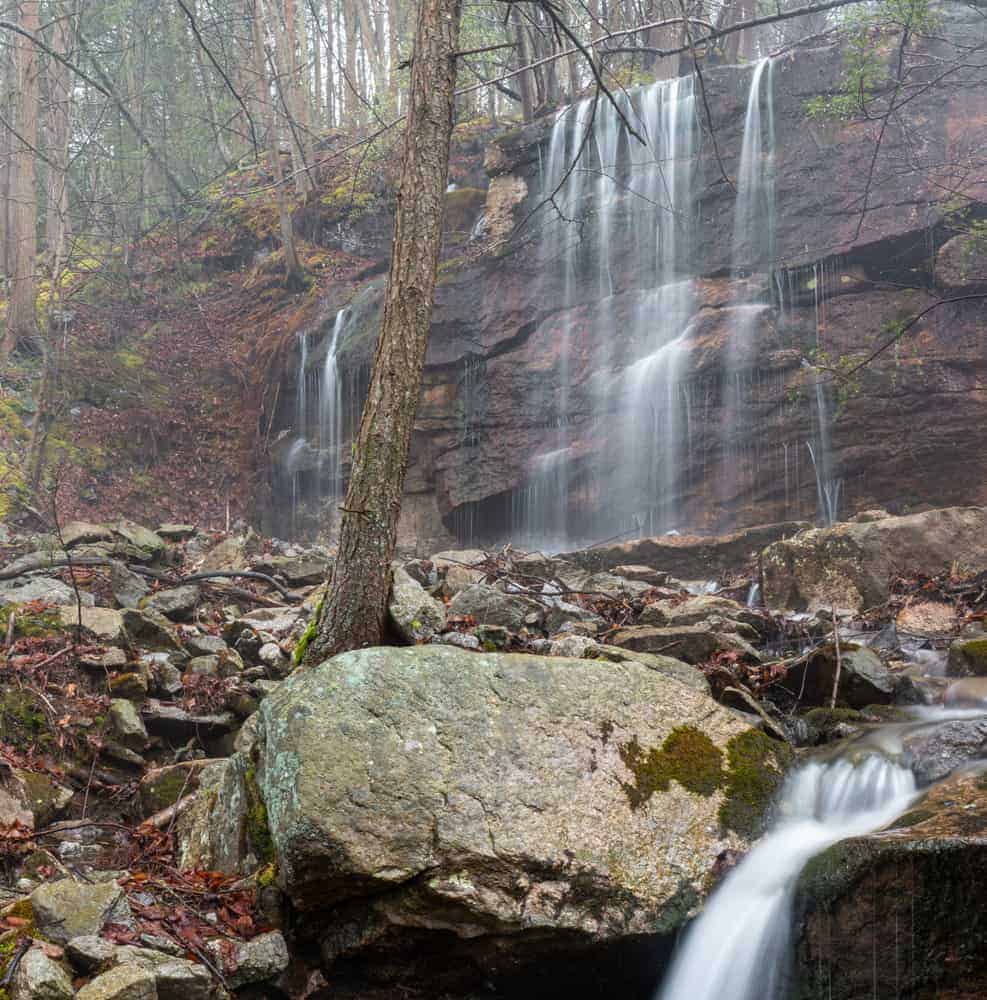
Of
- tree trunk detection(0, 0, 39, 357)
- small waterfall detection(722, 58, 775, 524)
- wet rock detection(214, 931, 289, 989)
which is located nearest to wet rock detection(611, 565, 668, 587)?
small waterfall detection(722, 58, 775, 524)

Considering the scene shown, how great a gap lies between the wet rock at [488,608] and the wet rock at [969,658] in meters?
2.86

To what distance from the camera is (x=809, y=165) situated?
555 inches

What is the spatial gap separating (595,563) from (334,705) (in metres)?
7.48

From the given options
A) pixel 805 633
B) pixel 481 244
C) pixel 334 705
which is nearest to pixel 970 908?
pixel 334 705

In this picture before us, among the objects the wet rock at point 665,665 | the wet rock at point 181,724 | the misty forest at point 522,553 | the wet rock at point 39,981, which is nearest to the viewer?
the wet rock at point 39,981

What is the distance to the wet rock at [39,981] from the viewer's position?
277 cm

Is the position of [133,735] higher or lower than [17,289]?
lower

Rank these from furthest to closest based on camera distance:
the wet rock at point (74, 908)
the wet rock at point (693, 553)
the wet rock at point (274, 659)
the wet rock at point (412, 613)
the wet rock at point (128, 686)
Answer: the wet rock at point (693, 553), the wet rock at point (274, 659), the wet rock at point (128, 686), the wet rock at point (412, 613), the wet rock at point (74, 908)

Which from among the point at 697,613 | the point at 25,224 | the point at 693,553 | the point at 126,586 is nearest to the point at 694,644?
the point at 697,613

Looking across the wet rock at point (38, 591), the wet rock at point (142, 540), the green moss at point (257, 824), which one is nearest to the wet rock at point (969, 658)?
the green moss at point (257, 824)

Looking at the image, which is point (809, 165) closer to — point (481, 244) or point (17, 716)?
point (481, 244)

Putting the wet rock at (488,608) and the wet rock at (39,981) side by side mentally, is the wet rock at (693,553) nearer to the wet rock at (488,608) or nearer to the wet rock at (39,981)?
the wet rock at (488,608)

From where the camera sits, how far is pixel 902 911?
118 inches

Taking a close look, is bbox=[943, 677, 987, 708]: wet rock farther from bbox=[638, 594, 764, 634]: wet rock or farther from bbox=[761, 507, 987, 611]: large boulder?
bbox=[761, 507, 987, 611]: large boulder
